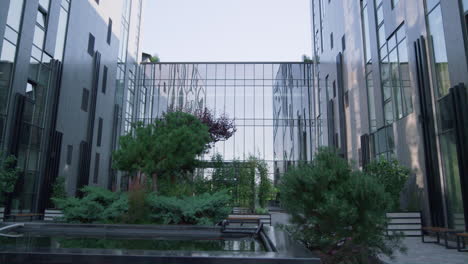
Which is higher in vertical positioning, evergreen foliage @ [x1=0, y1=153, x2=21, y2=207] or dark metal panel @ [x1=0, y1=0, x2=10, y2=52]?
dark metal panel @ [x1=0, y1=0, x2=10, y2=52]

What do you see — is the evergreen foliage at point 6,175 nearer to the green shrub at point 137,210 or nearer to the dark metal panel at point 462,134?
the green shrub at point 137,210

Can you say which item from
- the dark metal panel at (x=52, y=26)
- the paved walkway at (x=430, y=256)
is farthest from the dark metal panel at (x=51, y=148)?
the paved walkway at (x=430, y=256)

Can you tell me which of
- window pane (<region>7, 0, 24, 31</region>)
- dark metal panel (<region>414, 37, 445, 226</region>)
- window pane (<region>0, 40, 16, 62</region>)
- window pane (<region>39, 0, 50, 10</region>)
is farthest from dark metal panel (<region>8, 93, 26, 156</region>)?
dark metal panel (<region>414, 37, 445, 226</region>)

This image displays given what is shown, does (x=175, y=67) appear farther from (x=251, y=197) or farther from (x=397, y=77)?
(x=397, y=77)

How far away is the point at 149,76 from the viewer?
29.3m

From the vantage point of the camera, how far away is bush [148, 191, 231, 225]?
8.21 m

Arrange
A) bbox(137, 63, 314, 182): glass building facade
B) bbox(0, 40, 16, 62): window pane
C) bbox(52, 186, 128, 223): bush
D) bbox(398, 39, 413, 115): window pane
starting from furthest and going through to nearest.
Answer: bbox(137, 63, 314, 182): glass building facade, bbox(398, 39, 413, 115): window pane, bbox(0, 40, 16, 62): window pane, bbox(52, 186, 128, 223): bush

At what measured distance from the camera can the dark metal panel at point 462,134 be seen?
882 centimetres

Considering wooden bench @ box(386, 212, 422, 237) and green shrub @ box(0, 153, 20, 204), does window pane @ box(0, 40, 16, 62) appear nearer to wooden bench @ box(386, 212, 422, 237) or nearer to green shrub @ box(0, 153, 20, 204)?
green shrub @ box(0, 153, 20, 204)

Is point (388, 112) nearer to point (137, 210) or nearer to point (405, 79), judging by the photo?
point (405, 79)

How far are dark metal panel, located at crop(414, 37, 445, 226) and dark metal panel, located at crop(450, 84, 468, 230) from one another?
4.90ft

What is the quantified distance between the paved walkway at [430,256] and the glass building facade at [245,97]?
61.6 feet

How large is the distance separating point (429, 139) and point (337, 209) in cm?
782

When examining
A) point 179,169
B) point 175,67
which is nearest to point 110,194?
point 179,169
